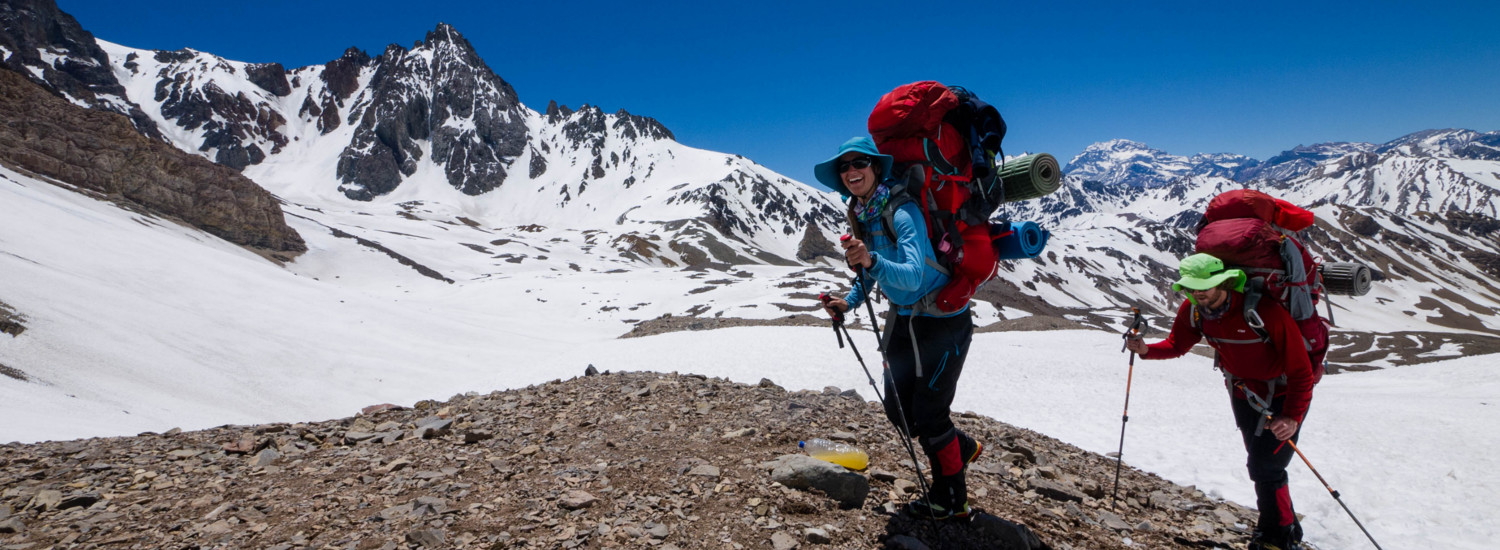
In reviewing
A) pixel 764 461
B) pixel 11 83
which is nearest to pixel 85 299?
pixel 764 461

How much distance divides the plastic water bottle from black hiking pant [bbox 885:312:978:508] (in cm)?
90

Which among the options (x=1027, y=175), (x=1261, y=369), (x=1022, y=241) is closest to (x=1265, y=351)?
(x=1261, y=369)

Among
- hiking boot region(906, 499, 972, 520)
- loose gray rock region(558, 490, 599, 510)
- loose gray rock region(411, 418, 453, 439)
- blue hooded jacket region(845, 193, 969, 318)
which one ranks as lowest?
loose gray rock region(411, 418, 453, 439)

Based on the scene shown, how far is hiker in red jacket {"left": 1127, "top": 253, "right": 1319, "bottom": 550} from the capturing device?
4.82 metres

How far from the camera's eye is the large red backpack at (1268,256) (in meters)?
4.89

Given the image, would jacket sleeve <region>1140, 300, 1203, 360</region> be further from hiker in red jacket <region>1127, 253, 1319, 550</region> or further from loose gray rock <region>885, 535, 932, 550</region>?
loose gray rock <region>885, 535, 932, 550</region>

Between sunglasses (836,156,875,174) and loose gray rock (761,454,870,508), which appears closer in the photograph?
sunglasses (836,156,875,174)

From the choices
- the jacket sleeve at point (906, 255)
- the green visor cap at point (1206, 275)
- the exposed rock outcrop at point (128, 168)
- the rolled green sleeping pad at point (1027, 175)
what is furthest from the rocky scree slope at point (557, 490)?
the exposed rock outcrop at point (128, 168)

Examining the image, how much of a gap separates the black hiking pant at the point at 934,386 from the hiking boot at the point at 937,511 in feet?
0.16

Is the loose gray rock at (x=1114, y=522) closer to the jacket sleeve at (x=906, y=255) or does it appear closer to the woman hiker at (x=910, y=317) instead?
the woman hiker at (x=910, y=317)

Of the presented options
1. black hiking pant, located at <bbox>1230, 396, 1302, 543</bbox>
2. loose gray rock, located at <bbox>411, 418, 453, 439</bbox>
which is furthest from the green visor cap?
loose gray rock, located at <bbox>411, 418, 453, 439</bbox>

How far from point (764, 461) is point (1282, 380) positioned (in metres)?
4.52

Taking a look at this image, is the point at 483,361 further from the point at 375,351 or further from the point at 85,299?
the point at 85,299

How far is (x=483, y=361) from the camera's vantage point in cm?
2380
